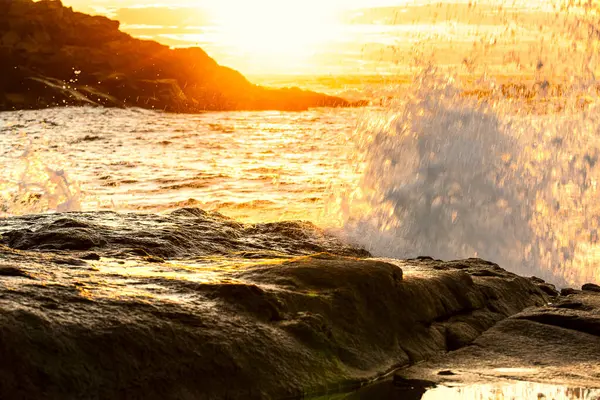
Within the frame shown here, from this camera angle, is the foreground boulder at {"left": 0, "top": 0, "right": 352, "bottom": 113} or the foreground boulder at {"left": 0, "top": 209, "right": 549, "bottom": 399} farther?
the foreground boulder at {"left": 0, "top": 0, "right": 352, "bottom": 113}

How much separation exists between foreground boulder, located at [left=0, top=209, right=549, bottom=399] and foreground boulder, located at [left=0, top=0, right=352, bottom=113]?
64283mm

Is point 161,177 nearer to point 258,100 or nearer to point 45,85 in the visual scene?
point 45,85

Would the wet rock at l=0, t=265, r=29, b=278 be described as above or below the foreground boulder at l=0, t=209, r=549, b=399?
above

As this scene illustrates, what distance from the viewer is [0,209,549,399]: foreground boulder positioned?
10.6 feet

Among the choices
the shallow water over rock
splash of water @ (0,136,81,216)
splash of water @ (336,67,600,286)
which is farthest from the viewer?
splash of water @ (0,136,81,216)

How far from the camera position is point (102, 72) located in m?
93.2

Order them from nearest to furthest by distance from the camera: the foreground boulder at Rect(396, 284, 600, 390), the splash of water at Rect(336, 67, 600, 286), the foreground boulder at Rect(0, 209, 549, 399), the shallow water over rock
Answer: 1. the foreground boulder at Rect(0, 209, 549, 399)
2. the shallow water over rock
3. the foreground boulder at Rect(396, 284, 600, 390)
4. the splash of water at Rect(336, 67, 600, 286)

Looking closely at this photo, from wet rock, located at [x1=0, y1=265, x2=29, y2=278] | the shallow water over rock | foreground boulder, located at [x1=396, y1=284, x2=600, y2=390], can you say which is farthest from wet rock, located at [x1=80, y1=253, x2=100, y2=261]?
foreground boulder, located at [x1=396, y1=284, x2=600, y2=390]

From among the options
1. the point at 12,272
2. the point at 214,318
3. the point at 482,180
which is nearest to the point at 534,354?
the point at 214,318

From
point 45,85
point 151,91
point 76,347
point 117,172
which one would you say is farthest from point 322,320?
point 151,91

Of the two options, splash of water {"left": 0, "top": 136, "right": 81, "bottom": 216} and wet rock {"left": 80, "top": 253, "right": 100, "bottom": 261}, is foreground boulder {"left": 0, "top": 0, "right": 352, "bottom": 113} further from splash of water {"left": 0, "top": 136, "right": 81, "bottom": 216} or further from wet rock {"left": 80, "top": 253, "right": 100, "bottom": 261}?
wet rock {"left": 80, "top": 253, "right": 100, "bottom": 261}

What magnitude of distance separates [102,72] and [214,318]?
9384 centimetres

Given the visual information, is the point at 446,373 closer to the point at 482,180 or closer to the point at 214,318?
the point at 214,318

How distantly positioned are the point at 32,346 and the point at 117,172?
12.8 metres
